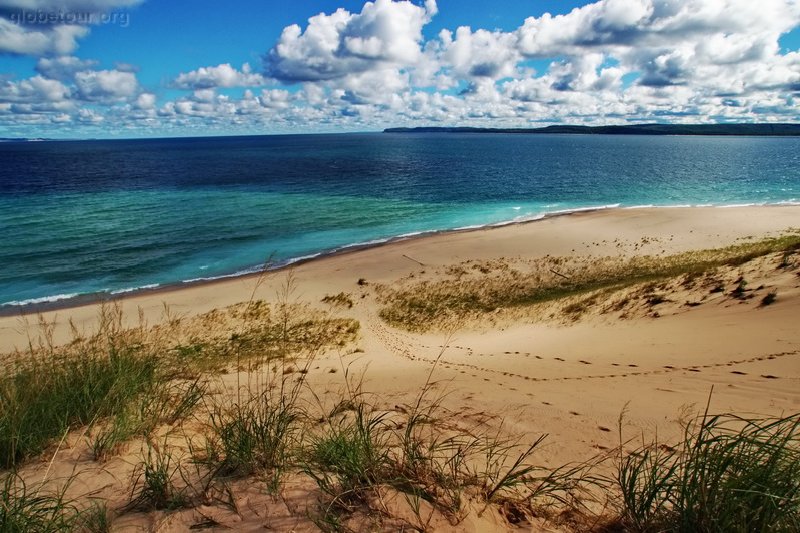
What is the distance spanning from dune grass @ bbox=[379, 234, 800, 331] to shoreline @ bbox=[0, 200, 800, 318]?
5952 millimetres

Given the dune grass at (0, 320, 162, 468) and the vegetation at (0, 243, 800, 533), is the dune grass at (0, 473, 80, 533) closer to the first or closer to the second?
the vegetation at (0, 243, 800, 533)

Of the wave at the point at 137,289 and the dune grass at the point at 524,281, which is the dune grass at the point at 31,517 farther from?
the wave at the point at 137,289

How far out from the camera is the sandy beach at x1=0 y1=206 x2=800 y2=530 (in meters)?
5.69

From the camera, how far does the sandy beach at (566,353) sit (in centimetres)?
569

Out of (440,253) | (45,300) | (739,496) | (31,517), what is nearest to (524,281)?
(440,253)

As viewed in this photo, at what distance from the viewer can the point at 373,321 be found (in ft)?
50.3

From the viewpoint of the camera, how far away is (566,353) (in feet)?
32.7

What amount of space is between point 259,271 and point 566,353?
16.9m

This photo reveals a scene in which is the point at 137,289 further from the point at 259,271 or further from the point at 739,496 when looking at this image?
the point at 739,496

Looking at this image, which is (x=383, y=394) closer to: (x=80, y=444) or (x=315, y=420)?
(x=315, y=420)

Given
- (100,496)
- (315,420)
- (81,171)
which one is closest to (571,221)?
(315,420)

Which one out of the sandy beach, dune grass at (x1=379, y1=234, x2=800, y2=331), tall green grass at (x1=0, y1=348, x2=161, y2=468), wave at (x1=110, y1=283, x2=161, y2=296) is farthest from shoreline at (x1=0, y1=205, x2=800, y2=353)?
tall green grass at (x1=0, y1=348, x2=161, y2=468)

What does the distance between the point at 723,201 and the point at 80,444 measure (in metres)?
50.9

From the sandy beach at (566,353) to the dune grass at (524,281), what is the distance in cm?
87
